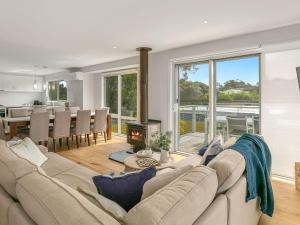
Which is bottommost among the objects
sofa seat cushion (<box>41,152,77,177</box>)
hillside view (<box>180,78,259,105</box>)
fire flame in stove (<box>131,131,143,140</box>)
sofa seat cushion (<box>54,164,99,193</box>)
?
sofa seat cushion (<box>54,164,99,193</box>)

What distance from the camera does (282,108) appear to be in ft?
11.0

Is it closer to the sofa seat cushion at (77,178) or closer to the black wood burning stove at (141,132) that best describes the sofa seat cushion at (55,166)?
the sofa seat cushion at (77,178)

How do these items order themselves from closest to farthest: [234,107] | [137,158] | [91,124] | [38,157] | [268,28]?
[38,157], [137,158], [268,28], [234,107], [91,124]

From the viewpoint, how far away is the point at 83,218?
87 cm

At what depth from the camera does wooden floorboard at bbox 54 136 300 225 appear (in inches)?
92.2

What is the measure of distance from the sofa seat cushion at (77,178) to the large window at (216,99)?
2852mm

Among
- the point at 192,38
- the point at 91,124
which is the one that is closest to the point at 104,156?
the point at 91,124

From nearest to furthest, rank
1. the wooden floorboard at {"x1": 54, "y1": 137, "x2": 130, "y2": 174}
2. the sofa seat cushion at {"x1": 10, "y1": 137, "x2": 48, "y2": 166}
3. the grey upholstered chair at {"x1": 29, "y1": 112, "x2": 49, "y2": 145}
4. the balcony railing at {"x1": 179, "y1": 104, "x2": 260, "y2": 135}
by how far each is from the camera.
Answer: the sofa seat cushion at {"x1": 10, "y1": 137, "x2": 48, "y2": 166} → the wooden floorboard at {"x1": 54, "y1": 137, "x2": 130, "y2": 174} → the balcony railing at {"x1": 179, "y1": 104, "x2": 260, "y2": 135} → the grey upholstered chair at {"x1": 29, "y1": 112, "x2": 49, "y2": 145}

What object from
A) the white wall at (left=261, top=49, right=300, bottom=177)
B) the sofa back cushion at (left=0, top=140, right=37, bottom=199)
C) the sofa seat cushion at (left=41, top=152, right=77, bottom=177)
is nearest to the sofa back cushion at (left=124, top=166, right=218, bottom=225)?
the sofa back cushion at (left=0, top=140, right=37, bottom=199)

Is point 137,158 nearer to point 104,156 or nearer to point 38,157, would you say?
point 38,157

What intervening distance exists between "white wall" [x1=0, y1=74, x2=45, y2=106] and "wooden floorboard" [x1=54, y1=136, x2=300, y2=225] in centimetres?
500

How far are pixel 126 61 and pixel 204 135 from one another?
2.85 m

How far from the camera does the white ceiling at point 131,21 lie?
8.34 feet

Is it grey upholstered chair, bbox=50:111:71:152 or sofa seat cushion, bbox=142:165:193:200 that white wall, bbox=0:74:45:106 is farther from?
sofa seat cushion, bbox=142:165:193:200
